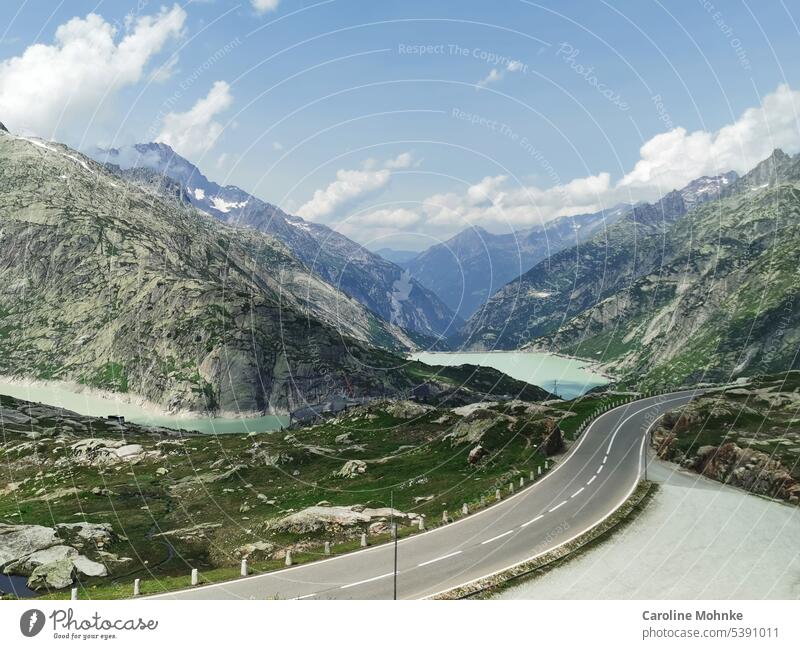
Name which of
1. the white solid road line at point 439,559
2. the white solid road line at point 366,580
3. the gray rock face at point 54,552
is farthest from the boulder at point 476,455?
the gray rock face at point 54,552

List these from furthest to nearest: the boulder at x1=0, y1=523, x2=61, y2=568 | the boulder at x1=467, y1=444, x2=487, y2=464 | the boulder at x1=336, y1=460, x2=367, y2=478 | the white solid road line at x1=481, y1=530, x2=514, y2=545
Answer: the boulder at x1=336, y1=460, x2=367, y2=478
the boulder at x1=467, y1=444, x2=487, y2=464
the boulder at x1=0, y1=523, x2=61, y2=568
the white solid road line at x1=481, y1=530, x2=514, y2=545

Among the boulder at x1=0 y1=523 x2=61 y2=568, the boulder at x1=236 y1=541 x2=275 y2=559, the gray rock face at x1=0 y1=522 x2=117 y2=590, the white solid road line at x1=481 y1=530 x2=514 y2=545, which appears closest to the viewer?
the white solid road line at x1=481 y1=530 x2=514 y2=545

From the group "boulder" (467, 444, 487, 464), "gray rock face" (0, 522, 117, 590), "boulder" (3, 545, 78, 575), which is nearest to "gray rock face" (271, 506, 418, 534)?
"gray rock face" (0, 522, 117, 590)

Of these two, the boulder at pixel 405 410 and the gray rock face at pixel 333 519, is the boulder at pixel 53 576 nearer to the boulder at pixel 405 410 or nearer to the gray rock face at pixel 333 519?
the gray rock face at pixel 333 519

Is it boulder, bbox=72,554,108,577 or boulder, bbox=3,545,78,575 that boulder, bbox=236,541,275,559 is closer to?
boulder, bbox=72,554,108,577

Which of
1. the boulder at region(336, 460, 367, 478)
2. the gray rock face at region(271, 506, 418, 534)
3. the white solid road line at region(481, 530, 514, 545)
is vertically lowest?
the boulder at region(336, 460, 367, 478)

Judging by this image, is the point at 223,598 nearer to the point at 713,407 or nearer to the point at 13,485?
the point at 713,407
